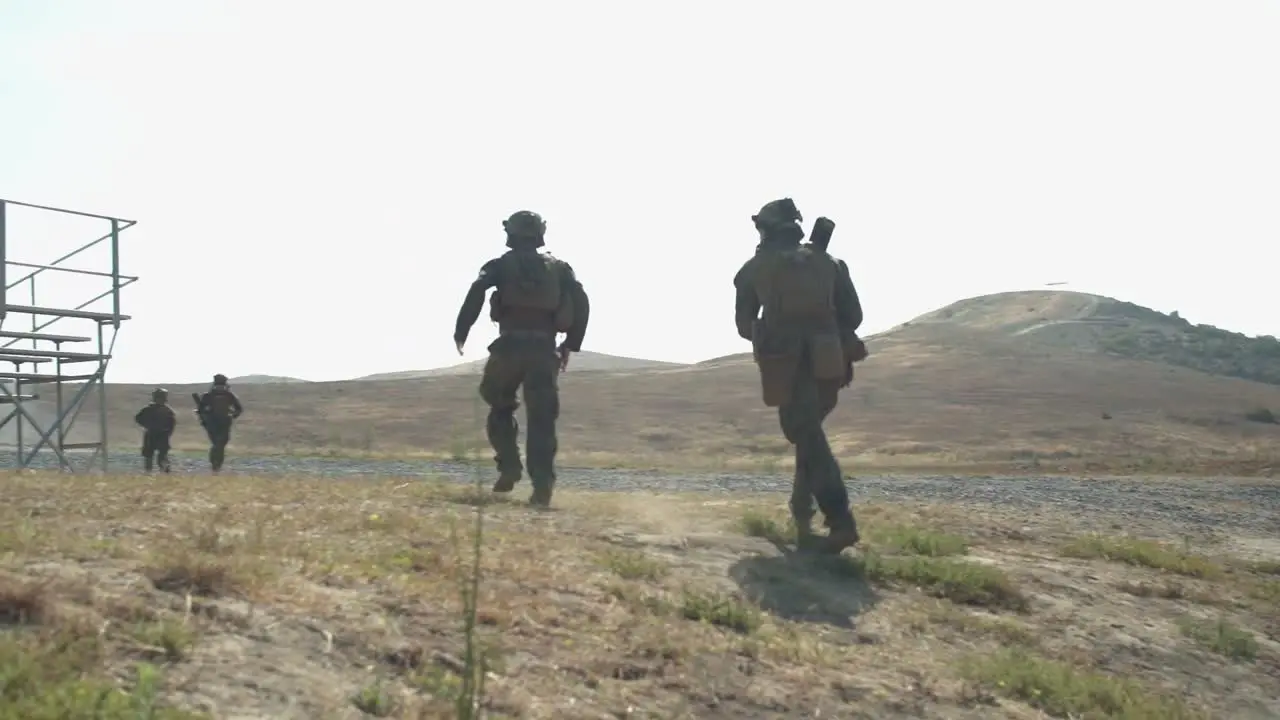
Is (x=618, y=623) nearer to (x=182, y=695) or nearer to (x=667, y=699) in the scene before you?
(x=667, y=699)

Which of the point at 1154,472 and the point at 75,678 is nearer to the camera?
the point at 75,678

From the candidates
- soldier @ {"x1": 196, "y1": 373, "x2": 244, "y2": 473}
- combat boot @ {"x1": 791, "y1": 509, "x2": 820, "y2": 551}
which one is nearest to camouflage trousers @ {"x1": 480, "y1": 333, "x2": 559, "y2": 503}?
combat boot @ {"x1": 791, "y1": 509, "x2": 820, "y2": 551}

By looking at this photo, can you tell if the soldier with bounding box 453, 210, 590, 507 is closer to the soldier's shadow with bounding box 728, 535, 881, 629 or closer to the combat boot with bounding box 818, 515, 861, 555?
the combat boot with bounding box 818, 515, 861, 555

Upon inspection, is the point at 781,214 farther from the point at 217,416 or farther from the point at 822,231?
the point at 217,416

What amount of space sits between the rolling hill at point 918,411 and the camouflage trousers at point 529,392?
26.7 metres

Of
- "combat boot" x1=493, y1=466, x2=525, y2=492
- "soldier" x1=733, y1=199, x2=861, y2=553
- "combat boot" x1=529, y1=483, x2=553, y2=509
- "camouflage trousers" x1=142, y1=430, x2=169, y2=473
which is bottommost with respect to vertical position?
"combat boot" x1=529, y1=483, x2=553, y2=509

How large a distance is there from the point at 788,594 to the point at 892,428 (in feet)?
163

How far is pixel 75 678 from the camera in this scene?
12.5ft

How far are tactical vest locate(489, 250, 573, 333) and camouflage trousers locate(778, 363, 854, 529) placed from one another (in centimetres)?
218

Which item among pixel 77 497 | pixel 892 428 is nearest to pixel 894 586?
pixel 77 497

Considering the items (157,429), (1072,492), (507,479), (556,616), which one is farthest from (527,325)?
(1072,492)

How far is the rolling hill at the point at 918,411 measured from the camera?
161 feet

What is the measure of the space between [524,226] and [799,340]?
104 inches

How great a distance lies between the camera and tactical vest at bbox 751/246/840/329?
8867 mm
